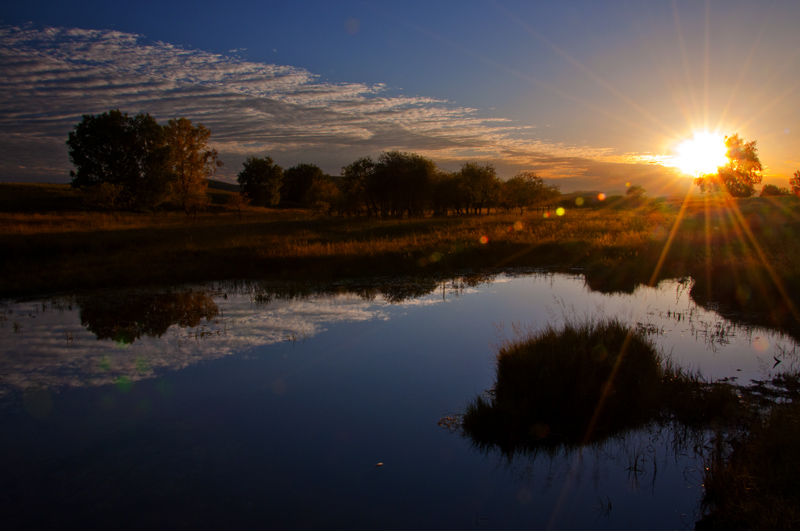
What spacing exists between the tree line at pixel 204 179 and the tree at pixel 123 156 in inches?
3.5

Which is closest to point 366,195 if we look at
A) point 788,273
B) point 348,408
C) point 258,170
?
point 258,170

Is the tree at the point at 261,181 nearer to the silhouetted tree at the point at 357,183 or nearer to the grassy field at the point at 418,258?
the silhouetted tree at the point at 357,183

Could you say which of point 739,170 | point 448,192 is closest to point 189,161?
point 448,192

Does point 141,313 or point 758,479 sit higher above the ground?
point 758,479

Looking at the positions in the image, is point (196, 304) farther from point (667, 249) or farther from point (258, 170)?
point (258, 170)

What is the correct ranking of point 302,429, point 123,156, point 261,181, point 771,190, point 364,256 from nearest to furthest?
point 302,429 → point 364,256 → point 123,156 → point 771,190 → point 261,181

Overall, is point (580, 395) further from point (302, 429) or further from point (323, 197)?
point (323, 197)

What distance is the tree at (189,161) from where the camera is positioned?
48719 millimetres

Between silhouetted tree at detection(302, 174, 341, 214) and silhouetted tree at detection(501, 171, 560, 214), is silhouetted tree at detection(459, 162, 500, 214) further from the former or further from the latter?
silhouetted tree at detection(302, 174, 341, 214)

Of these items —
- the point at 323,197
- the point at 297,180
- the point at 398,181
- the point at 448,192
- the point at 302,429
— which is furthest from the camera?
the point at 297,180

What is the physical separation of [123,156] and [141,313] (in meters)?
44.3

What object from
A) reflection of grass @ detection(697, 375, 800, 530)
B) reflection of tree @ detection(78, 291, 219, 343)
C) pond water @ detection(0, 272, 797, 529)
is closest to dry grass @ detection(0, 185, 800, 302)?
reflection of tree @ detection(78, 291, 219, 343)

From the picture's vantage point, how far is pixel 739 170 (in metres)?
75.5

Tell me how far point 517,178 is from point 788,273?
75702mm
